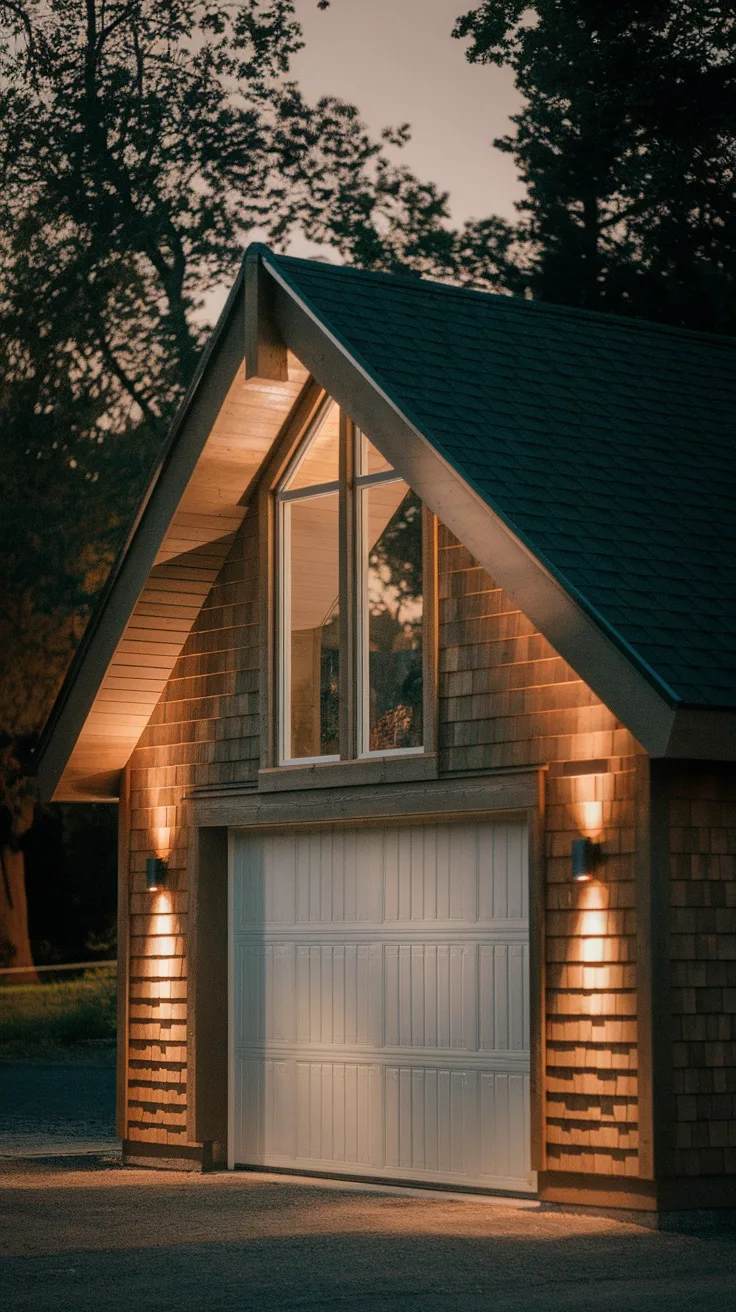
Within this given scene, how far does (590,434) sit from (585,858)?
3135 millimetres

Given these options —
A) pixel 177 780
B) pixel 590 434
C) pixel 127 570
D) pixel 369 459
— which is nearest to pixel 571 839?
pixel 590 434

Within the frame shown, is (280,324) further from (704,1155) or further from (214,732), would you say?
(704,1155)

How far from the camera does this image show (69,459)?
31.7 meters

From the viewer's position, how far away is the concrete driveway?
8.75m

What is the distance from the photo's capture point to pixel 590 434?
42.6ft

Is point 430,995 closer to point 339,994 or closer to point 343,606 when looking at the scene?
point 339,994

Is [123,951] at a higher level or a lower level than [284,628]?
lower

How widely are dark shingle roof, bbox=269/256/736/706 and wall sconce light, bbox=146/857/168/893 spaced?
4533mm

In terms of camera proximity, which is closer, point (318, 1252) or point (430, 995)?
point (318, 1252)

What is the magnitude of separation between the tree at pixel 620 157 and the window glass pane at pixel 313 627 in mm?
9389

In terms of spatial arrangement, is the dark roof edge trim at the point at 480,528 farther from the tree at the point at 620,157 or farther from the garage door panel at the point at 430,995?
the tree at the point at 620,157

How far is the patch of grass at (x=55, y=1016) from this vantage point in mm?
28719

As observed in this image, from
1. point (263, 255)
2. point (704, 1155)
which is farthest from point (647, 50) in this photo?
point (704, 1155)

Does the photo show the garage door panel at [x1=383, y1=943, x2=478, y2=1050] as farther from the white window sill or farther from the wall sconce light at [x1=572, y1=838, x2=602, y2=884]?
the wall sconce light at [x1=572, y1=838, x2=602, y2=884]
